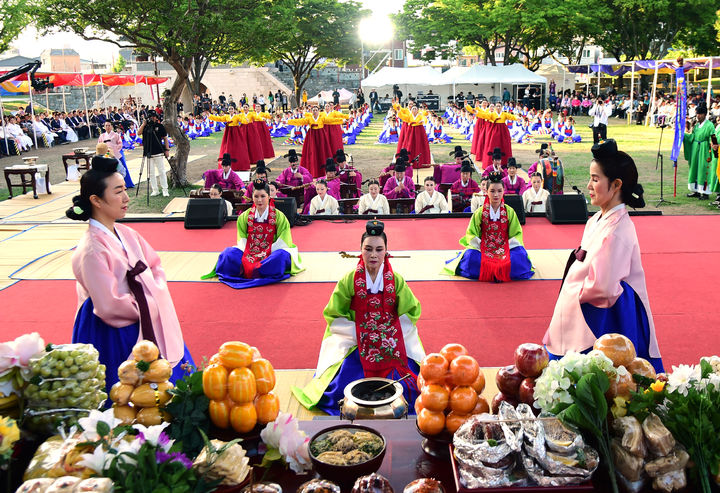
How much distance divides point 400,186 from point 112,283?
8.18 m

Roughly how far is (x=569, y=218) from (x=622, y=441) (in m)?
8.94

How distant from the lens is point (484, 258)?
7828 millimetres

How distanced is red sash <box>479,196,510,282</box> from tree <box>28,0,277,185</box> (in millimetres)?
9238

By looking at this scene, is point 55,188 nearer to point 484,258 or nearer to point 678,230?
point 484,258

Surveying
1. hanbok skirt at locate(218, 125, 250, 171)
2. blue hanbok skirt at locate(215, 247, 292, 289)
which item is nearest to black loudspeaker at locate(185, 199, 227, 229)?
blue hanbok skirt at locate(215, 247, 292, 289)

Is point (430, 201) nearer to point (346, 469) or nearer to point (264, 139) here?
point (346, 469)

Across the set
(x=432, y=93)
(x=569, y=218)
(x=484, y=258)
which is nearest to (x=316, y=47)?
(x=432, y=93)

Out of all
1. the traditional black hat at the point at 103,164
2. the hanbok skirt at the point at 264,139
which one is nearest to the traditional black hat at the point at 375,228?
the traditional black hat at the point at 103,164

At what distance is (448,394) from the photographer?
8.04ft

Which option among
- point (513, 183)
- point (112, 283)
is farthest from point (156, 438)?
point (513, 183)

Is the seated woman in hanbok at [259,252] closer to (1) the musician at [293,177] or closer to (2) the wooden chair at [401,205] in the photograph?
(2) the wooden chair at [401,205]

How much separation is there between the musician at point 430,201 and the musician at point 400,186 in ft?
1.10

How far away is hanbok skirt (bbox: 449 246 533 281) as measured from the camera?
784cm

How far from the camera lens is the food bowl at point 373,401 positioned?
2.81 meters
